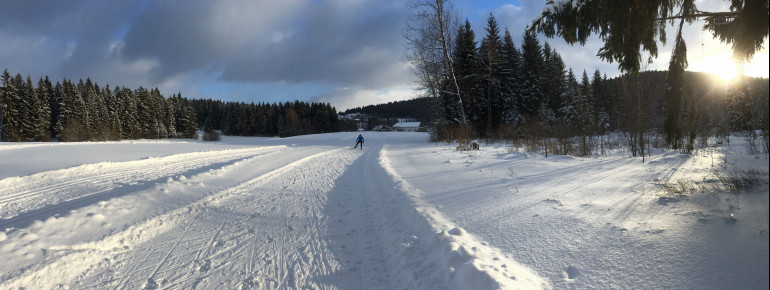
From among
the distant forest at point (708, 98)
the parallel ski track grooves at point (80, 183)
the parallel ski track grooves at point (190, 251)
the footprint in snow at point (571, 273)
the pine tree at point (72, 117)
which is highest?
the pine tree at point (72, 117)

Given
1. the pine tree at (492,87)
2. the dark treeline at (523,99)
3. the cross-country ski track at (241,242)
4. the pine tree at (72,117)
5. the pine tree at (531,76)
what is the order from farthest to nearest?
the pine tree at (72,117)
the pine tree at (531,76)
the pine tree at (492,87)
the dark treeline at (523,99)
the cross-country ski track at (241,242)

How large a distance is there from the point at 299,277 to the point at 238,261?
94cm

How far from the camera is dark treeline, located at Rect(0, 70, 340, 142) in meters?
40.2

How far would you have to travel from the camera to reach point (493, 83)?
102 feet

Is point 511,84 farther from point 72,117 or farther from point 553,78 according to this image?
point 72,117

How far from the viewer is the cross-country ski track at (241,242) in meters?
3.35

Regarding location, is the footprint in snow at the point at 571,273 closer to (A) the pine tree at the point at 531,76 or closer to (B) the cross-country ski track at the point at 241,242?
(B) the cross-country ski track at the point at 241,242

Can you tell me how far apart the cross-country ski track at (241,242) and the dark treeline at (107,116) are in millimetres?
50819

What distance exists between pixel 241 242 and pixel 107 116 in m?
63.4

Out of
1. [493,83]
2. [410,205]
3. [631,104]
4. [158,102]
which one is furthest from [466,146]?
[158,102]

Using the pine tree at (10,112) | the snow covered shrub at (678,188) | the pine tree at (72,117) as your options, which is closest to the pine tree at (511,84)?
the snow covered shrub at (678,188)

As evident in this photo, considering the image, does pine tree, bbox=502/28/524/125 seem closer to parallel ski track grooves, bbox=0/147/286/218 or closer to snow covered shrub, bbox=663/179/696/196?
snow covered shrub, bbox=663/179/696/196

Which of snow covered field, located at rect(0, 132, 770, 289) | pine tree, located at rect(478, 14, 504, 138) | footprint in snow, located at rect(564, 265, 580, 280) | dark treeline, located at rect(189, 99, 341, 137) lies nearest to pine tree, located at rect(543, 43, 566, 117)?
pine tree, located at rect(478, 14, 504, 138)

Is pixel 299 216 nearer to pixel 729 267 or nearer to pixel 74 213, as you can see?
pixel 74 213
